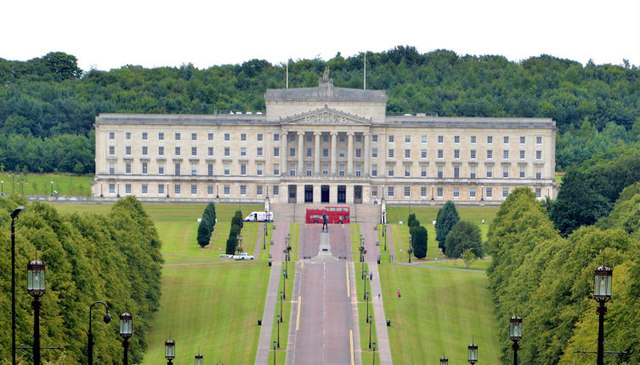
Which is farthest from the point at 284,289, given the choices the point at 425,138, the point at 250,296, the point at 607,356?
the point at 425,138

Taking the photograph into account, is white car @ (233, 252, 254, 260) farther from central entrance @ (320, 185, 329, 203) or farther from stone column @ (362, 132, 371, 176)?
stone column @ (362, 132, 371, 176)

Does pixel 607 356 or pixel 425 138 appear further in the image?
pixel 425 138

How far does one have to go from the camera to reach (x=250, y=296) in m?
127

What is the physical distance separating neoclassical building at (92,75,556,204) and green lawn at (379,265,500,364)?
54.7 m

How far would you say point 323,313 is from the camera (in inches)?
4801

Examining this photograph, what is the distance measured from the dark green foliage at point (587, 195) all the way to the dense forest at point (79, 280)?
4778 cm

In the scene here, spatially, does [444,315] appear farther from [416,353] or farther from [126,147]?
[126,147]

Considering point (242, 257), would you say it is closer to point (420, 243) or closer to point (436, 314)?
point (420, 243)

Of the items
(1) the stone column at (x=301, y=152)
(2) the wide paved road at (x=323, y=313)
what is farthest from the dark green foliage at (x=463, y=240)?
(1) the stone column at (x=301, y=152)

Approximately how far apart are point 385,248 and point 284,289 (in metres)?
27.1

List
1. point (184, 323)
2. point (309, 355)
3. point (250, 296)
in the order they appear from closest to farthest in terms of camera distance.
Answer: point (309, 355) < point (184, 323) < point (250, 296)

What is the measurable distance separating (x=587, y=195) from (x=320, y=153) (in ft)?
158

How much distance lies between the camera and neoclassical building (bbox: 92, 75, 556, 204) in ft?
638

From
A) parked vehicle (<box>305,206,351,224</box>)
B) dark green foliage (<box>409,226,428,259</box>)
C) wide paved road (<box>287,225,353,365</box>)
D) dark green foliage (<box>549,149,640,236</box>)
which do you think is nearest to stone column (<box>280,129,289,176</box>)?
parked vehicle (<box>305,206,351,224</box>)
